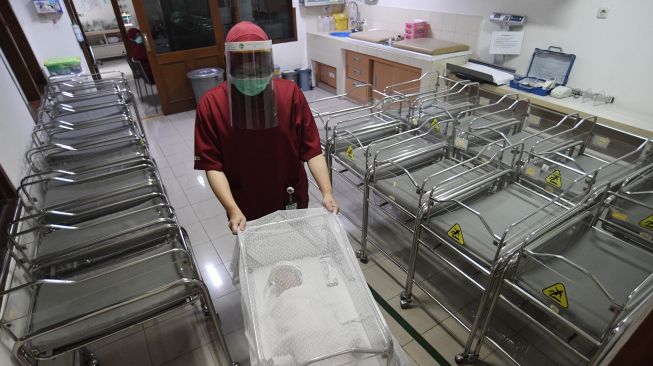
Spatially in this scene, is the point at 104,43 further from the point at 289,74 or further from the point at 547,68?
the point at 547,68

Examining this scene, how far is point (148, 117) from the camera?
4973mm

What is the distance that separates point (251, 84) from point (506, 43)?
3086mm

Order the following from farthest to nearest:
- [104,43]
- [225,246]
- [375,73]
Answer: [104,43] < [375,73] < [225,246]

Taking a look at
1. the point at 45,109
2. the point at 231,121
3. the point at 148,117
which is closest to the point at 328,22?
the point at 148,117

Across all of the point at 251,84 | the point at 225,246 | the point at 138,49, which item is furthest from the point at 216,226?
the point at 138,49

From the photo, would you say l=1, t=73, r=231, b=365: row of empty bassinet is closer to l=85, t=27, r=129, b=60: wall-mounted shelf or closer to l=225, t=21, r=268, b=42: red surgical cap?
l=225, t=21, r=268, b=42: red surgical cap

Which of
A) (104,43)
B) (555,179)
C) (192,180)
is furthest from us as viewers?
(104,43)

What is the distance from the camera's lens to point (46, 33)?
4.08 meters

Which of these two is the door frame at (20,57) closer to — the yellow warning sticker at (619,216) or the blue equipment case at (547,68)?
the yellow warning sticker at (619,216)

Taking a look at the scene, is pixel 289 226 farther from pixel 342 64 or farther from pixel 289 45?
pixel 289 45

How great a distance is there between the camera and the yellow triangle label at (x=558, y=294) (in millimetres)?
1294

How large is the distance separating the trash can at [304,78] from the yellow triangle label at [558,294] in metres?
5.02

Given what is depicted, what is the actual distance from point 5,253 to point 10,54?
2.64 meters

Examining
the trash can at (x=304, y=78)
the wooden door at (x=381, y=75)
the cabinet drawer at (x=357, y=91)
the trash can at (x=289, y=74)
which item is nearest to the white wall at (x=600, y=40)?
the wooden door at (x=381, y=75)
